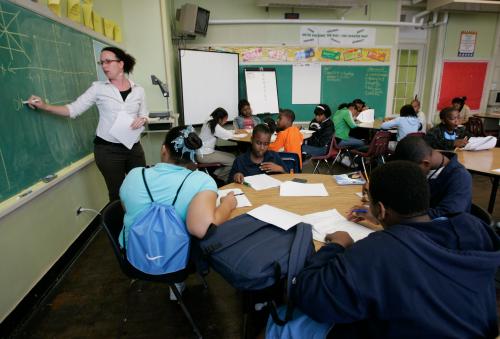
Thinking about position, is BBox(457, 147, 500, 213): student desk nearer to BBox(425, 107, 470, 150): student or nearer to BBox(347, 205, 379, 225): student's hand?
BBox(425, 107, 470, 150): student

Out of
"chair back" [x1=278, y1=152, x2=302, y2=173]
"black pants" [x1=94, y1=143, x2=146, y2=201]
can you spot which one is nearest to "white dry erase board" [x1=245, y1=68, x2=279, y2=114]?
"chair back" [x1=278, y1=152, x2=302, y2=173]

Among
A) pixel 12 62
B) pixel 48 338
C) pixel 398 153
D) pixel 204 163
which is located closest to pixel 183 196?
pixel 398 153

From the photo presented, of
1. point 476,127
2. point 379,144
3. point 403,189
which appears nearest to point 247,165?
point 403,189

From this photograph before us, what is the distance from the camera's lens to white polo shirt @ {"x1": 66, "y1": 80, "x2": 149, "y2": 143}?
237 centimetres

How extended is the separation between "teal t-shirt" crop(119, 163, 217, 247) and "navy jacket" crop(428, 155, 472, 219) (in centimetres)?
113

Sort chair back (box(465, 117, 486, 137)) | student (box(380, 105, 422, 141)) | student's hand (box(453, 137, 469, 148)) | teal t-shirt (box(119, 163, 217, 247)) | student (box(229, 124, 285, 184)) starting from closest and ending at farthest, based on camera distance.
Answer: teal t-shirt (box(119, 163, 217, 247)), student (box(229, 124, 285, 184)), student's hand (box(453, 137, 469, 148)), student (box(380, 105, 422, 141)), chair back (box(465, 117, 486, 137))

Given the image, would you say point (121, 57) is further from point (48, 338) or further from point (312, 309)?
point (312, 309)

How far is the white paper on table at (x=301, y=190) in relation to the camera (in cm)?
186

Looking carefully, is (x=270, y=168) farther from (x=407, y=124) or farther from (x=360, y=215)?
(x=407, y=124)

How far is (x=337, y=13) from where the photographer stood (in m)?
6.33

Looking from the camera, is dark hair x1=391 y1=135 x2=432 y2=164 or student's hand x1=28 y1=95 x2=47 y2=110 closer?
dark hair x1=391 y1=135 x2=432 y2=164

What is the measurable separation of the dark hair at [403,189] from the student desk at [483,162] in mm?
1996

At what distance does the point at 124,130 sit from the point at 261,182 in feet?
4.23

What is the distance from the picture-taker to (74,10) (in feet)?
8.65
